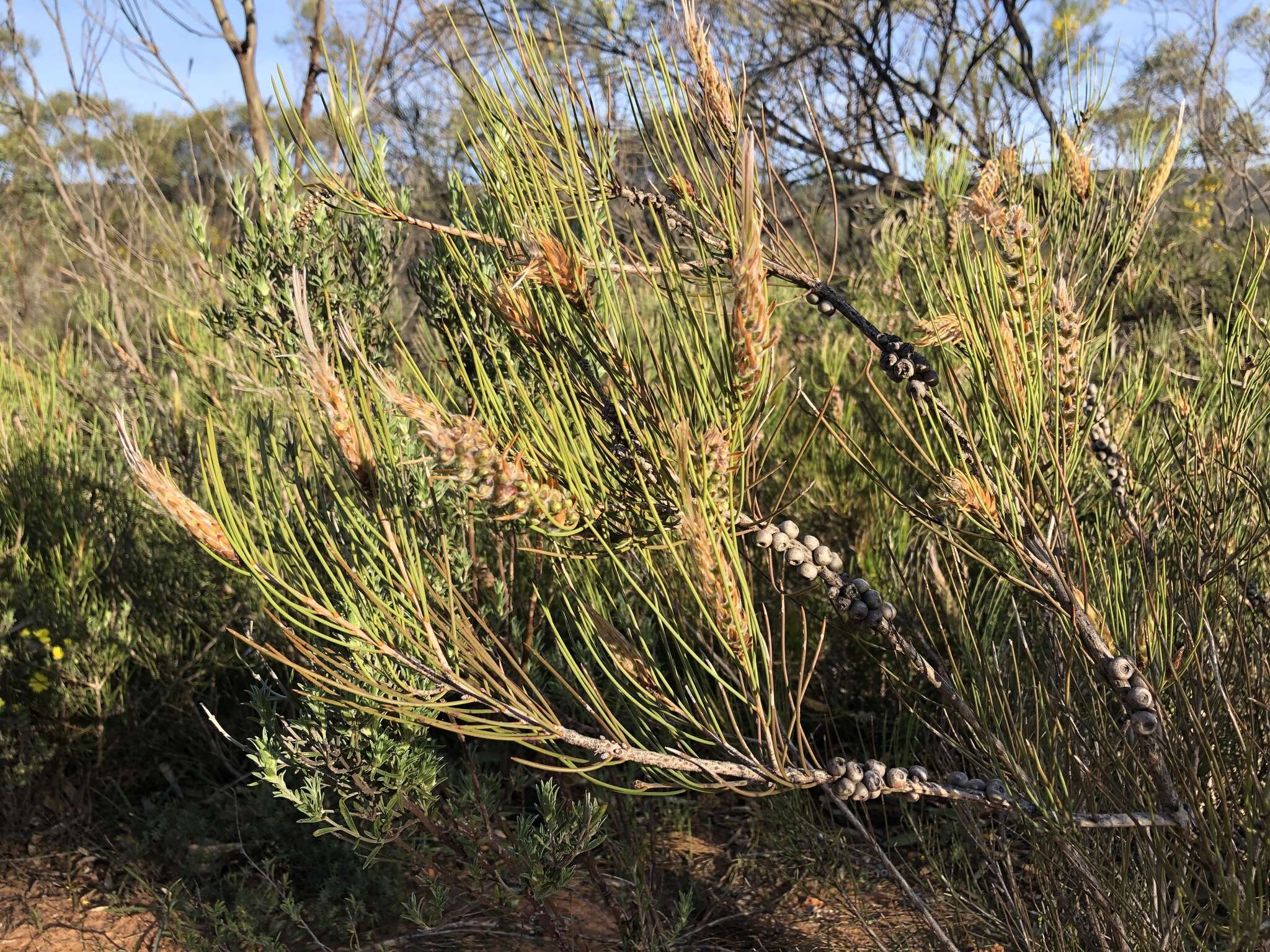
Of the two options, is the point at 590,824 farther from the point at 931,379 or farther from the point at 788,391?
the point at 788,391

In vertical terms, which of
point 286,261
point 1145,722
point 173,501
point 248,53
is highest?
point 248,53

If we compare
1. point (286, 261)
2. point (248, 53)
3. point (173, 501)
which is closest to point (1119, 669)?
point (173, 501)

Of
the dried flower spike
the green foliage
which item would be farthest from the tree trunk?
the dried flower spike

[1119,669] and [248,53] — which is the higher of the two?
[248,53]

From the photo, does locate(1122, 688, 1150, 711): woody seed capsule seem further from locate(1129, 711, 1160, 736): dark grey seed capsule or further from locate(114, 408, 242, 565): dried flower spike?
locate(114, 408, 242, 565): dried flower spike

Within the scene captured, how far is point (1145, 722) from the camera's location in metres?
1.13

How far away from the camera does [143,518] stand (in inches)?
110

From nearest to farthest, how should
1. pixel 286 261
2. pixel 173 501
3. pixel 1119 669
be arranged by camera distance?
pixel 173 501
pixel 1119 669
pixel 286 261

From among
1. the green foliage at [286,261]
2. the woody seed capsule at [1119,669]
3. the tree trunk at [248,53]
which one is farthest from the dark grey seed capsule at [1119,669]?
the tree trunk at [248,53]

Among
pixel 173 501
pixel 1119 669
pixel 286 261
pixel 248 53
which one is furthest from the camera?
pixel 248 53

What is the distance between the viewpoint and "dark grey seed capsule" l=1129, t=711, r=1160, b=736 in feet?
3.71

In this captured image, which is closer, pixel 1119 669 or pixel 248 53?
pixel 1119 669

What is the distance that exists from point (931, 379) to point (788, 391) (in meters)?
1.62

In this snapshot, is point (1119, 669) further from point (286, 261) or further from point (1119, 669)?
point (286, 261)
